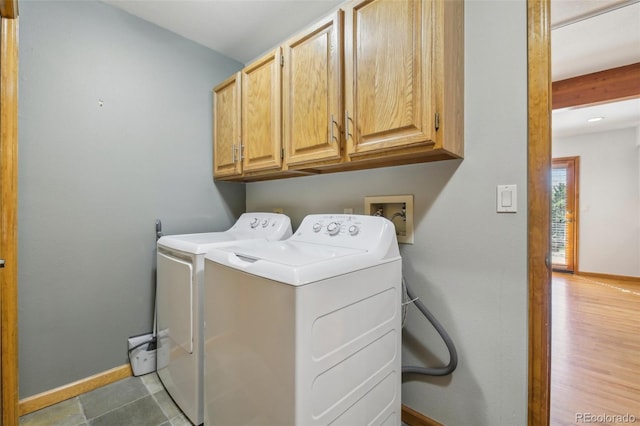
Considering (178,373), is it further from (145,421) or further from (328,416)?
(328,416)

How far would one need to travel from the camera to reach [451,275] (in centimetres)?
136

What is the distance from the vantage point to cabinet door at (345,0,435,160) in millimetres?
1119

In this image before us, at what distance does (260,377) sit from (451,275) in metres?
0.96

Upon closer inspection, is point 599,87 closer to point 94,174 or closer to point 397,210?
point 397,210

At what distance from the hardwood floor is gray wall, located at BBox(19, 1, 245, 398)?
2.68 meters

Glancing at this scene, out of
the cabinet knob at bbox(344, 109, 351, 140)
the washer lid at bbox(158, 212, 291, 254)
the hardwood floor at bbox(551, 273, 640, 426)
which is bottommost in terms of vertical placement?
the hardwood floor at bbox(551, 273, 640, 426)

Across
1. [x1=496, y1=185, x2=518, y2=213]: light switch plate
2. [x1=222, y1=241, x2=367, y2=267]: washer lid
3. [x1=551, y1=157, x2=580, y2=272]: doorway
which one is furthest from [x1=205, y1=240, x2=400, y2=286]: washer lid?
[x1=551, y1=157, x2=580, y2=272]: doorway

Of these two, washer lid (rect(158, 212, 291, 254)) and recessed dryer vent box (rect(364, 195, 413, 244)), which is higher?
recessed dryer vent box (rect(364, 195, 413, 244))

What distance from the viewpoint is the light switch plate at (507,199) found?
1178 millimetres

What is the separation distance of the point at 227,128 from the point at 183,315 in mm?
1347

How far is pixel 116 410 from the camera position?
5.10 feet

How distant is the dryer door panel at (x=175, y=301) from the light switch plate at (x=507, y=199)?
148 cm

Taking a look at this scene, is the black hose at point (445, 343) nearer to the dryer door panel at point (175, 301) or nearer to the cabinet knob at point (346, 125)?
the cabinet knob at point (346, 125)

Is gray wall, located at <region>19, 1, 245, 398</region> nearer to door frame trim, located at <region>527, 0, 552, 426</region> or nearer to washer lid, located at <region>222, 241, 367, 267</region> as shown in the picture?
washer lid, located at <region>222, 241, 367, 267</region>
